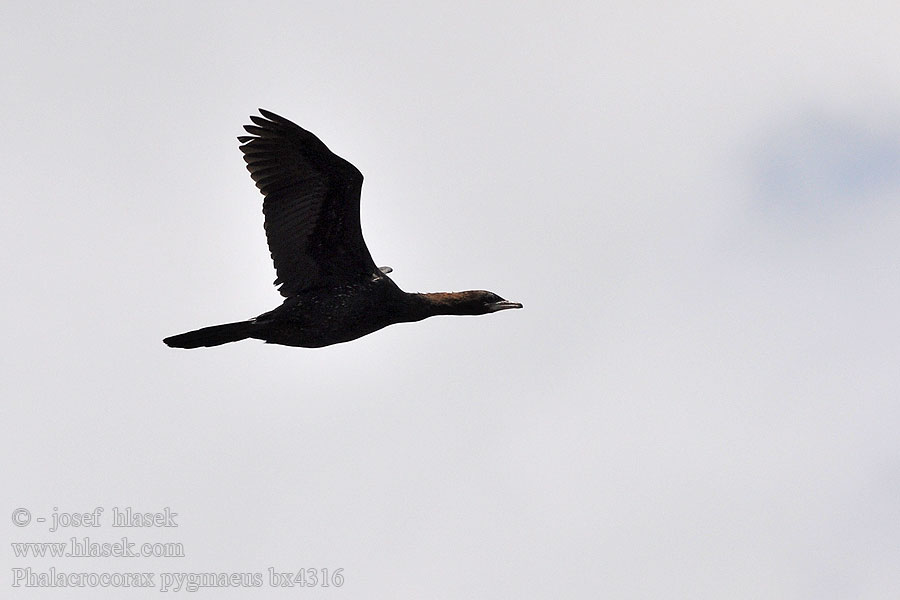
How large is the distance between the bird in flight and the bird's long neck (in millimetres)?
303

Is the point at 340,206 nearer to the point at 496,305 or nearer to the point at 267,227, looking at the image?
the point at 267,227

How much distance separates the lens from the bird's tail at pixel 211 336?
12.0 metres

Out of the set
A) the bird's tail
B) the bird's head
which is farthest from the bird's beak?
the bird's tail

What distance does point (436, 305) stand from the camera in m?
13.6

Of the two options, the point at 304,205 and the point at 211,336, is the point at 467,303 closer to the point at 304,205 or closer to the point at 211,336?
the point at 304,205

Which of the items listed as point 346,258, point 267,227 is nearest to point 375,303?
point 346,258

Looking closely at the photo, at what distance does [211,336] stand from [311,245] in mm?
1773

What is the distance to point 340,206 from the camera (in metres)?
12.6

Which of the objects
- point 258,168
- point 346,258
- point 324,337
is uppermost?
point 258,168

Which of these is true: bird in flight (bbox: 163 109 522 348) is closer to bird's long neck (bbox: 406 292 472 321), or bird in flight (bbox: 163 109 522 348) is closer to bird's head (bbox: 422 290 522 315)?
bird's long neck (bbox: 406 292 472 321)

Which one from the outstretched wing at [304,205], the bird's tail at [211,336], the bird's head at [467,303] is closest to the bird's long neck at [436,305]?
the bird's head at [467,303]

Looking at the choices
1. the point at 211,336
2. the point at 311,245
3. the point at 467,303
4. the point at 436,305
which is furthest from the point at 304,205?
the point at 467,303

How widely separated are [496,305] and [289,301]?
300cm

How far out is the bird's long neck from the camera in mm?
13386
